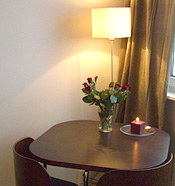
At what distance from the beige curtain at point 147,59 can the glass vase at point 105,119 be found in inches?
19.0

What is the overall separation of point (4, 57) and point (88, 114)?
0.98m

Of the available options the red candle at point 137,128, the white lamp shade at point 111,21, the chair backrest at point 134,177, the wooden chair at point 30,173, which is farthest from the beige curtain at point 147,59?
the wooden chair at point 30,173

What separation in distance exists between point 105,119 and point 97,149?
0.28 metres

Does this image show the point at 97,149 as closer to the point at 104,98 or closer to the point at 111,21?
the point at 104,98

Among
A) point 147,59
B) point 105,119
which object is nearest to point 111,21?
point 147,59

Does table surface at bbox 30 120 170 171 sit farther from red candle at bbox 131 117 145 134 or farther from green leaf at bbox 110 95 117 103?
green leaf at bbox 110 95 117 103

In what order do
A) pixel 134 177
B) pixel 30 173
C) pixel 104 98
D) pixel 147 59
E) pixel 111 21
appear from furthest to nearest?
pixel 147 59 < pixel 111 21 < pixel 104 98 < pixel 30 173 < pixel 134 177

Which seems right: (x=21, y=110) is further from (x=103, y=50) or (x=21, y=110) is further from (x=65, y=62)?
(x=103, y=50)

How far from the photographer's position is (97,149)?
62.1 inches

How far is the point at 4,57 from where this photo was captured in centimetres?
179

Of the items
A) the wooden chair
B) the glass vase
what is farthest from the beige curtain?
the wooden chair

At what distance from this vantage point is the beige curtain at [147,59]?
2059 millimetres

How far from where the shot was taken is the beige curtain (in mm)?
2059

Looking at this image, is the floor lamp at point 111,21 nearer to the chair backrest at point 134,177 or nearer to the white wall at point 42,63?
the white wall at point 42,63
